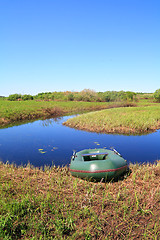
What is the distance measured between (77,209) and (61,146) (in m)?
6.62

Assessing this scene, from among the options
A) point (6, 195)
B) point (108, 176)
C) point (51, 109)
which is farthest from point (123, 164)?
point (51, 109)

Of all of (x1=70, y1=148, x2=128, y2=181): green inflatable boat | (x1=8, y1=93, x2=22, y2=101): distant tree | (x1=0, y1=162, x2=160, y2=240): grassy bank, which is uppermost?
(x1=8, y1=93, x2=22, y2=101): distant tree

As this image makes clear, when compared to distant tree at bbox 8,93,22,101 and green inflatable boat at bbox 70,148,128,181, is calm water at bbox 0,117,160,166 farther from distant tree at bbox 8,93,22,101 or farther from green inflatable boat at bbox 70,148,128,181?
distant tree at bbox 8,93,22,101

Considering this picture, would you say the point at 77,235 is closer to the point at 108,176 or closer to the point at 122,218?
the point at 122,218

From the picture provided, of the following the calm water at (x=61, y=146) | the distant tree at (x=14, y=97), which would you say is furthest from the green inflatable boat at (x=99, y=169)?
the distant tree at (x=14, y=97)

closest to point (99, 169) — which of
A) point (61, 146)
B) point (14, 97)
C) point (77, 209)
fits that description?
point (77, 209)

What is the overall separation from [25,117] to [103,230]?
20131mm

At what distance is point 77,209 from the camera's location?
14.0ft

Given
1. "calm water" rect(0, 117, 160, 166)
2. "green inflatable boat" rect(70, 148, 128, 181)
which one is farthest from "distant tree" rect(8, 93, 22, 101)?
"green inflatable boat" rect(70, 148, 128, 181)

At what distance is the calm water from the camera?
8.71 meters

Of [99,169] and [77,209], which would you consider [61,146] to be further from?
[77,209]

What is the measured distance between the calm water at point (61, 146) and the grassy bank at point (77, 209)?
2560 millimetres

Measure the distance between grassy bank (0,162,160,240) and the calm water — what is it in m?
2.56

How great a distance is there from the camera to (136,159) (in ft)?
28.4
